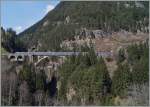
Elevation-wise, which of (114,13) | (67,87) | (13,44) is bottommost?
(67,87)

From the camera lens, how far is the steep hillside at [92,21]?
48188mm

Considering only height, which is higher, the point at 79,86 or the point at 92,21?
the point at 92,21

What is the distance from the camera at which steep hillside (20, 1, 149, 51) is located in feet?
158

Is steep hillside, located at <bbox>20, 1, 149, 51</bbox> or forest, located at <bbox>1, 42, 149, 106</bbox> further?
steep hillside, located at <bbox>20, 1, 149, 51</bbox>

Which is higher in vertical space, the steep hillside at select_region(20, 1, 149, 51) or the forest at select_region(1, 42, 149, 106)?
the steep hillside at select_region(20, 1, 149, 51)

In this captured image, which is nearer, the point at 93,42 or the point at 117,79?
the point at 117,79

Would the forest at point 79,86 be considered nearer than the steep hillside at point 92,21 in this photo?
Yes

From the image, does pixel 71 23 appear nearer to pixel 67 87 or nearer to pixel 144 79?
pixel 67 87

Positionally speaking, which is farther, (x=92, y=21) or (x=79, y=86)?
(x=92, y=21)

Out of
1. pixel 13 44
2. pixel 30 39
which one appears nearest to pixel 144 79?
pixel 13 44

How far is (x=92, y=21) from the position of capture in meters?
49.3

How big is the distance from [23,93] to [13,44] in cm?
1748

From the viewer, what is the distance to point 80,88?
20938 millimetres

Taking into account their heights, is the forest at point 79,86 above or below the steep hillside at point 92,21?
below
